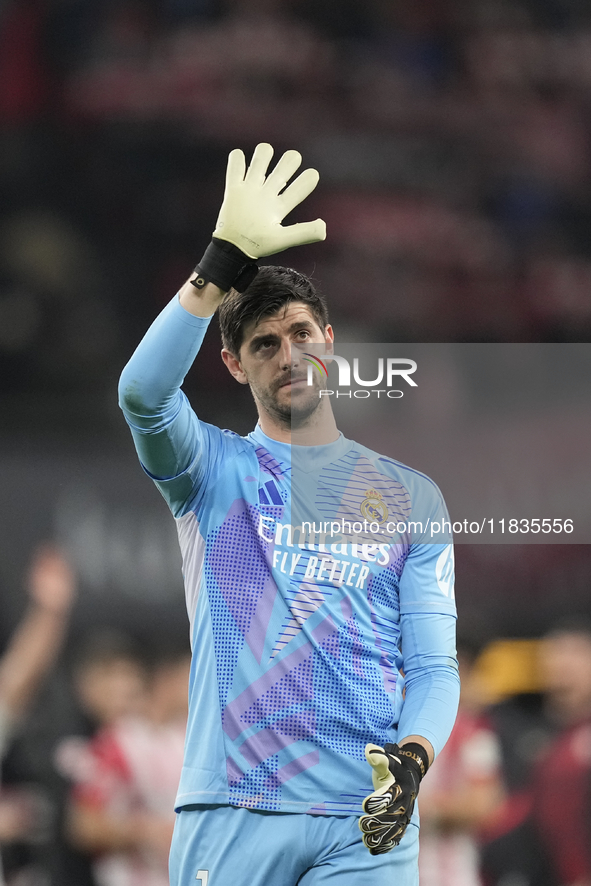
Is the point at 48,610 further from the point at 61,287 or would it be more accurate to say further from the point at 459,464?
the point at 459,464

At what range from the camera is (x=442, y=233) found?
12.9 feet

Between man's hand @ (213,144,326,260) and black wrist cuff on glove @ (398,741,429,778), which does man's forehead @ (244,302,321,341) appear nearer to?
man's hand @ (213,144,326,260)

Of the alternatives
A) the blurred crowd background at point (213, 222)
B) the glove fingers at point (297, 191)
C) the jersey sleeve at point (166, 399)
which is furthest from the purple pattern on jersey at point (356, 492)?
the blurred crowd background at point (213, 222)

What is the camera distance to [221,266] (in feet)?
5.20

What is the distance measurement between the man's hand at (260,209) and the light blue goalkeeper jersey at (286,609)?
16 centimetres

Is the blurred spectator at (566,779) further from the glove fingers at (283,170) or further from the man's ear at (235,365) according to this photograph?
the glove fingers at (283,170)

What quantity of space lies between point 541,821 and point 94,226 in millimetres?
2670

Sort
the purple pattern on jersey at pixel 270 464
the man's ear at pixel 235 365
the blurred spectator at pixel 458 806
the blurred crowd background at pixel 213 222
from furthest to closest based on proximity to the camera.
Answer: the blurred crowd background at pixel 213 222 → the blurred spectator at pixel 458 806 → the man's ear at pixel 235 365 → the purple pattern on jersey at pixel 270 464

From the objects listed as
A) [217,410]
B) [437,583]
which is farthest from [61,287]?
[437,583]

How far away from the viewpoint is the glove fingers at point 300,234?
163cm

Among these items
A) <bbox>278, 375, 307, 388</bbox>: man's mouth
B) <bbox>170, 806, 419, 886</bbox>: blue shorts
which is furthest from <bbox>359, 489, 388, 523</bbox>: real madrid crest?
<bbox>170, 806, 419, 886</bbox>: blue shorts

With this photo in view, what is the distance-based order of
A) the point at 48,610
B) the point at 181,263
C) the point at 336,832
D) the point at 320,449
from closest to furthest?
1. the point at 336,832
2. the point at 320,449
3. the point at 48,610
4. the point at 181,263

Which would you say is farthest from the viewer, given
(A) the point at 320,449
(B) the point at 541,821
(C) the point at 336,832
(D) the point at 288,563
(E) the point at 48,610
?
(E) the point at 48,610

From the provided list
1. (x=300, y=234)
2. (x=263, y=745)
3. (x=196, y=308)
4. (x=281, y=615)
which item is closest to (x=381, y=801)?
(x=263, y=745)
